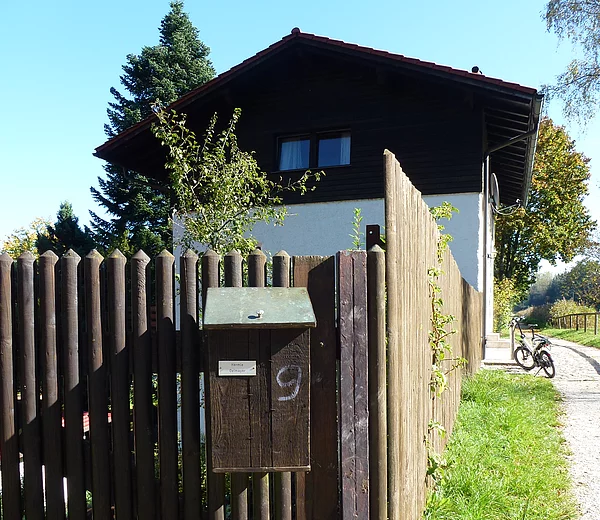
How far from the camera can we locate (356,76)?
11992 mm

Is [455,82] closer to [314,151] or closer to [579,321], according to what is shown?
[314,151]

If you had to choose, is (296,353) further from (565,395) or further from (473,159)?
(473,159)

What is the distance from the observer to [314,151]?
1226 centimetres

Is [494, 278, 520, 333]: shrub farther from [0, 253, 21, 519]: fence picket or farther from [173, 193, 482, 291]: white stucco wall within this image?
[0, 253, 21, 519]: fence picket

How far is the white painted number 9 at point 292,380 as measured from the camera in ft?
8.21

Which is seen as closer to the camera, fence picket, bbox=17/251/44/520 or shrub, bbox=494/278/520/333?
fence picket, bbox=17/251/44/520

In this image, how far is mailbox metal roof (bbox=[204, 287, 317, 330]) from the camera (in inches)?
95.0

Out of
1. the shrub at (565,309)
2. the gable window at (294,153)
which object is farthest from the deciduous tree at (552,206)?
the gable window at (294,153)

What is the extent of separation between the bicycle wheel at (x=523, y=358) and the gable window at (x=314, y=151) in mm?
5878

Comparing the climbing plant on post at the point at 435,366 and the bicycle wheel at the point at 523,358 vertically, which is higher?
the climbing plant on post at the point at 435,366

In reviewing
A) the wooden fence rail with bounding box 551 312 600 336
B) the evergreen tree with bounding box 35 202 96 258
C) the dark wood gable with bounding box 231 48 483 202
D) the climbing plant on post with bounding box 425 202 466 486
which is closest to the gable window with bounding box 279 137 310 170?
the dark wood gable with bounding box 231 48 483 202

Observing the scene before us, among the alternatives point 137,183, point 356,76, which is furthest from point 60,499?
point 137,183

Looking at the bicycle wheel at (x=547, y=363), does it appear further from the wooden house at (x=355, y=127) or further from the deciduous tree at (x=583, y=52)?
the deciduous tree at (x=583, y=52)

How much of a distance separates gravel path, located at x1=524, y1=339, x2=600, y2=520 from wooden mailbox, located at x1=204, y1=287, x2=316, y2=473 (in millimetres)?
2615
